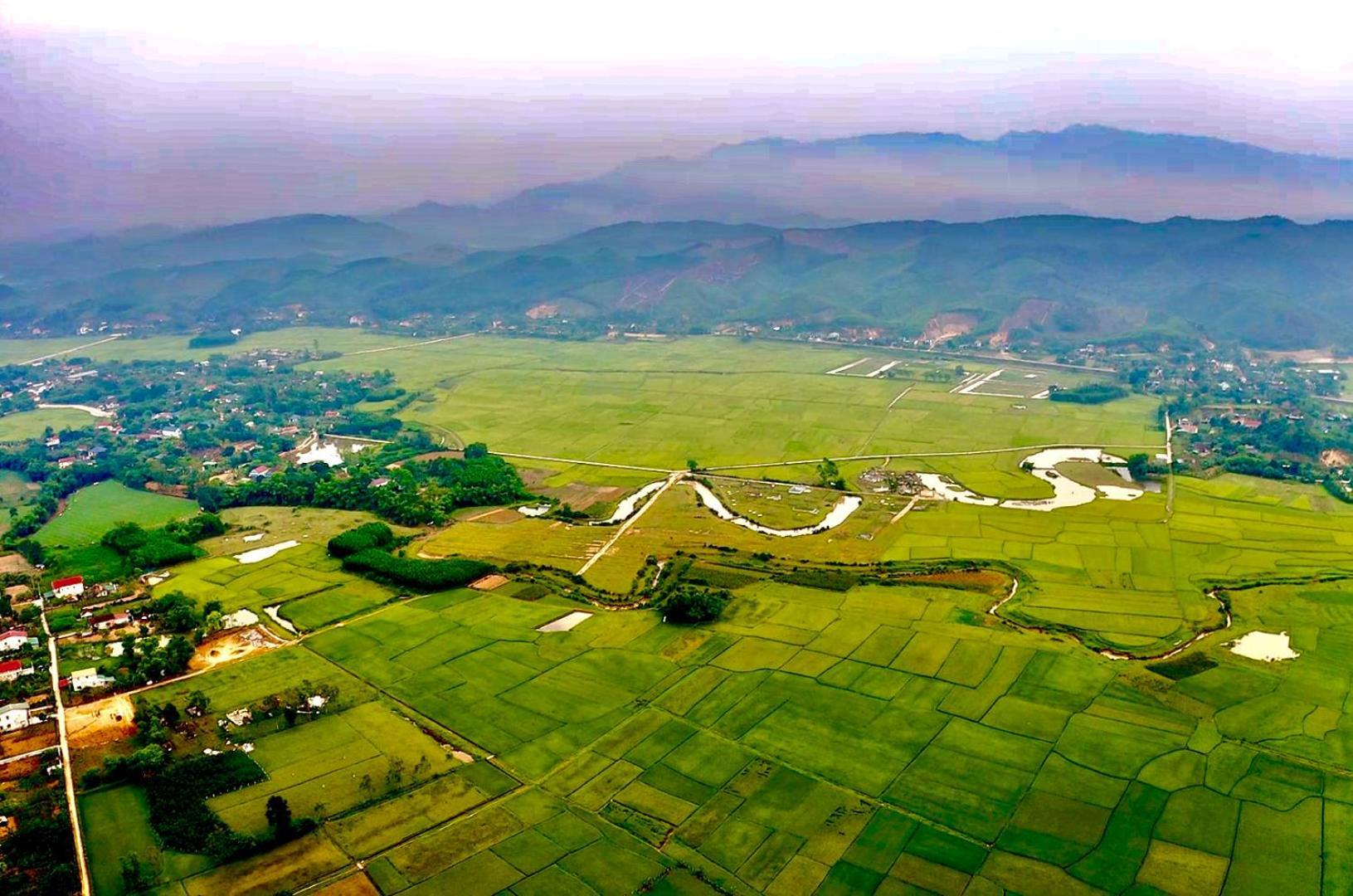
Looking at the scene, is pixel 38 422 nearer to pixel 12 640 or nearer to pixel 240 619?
pixel 12 640

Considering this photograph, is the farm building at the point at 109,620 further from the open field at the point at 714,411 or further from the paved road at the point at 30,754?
the open field at the point at 714,411

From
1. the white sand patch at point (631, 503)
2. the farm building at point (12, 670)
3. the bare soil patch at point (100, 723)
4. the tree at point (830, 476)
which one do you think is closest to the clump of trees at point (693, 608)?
the white sand patch at point (631, 503)

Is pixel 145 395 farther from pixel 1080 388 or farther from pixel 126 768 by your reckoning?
pixel 1080 388

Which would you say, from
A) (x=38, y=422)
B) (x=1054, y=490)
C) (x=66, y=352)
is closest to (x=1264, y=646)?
(x=1054, y=490)

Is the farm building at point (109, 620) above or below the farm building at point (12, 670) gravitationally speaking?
below

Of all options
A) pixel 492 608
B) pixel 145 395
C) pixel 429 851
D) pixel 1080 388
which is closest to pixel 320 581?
pixel 492 608

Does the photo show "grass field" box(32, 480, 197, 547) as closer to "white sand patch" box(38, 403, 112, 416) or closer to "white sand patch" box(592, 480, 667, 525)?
"white sand patch" box(592, 480, 667, 525)
